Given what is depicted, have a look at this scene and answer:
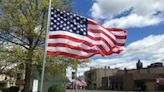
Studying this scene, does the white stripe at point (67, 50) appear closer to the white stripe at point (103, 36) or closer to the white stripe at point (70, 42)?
the white stripe at point (70, 42)

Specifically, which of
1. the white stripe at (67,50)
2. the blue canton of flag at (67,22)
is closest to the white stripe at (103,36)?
the blue canton of flag at (67,22)

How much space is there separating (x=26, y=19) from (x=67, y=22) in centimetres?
2173

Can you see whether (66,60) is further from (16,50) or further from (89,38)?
(89,38)

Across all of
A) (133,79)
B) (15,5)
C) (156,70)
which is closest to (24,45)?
(15,5)

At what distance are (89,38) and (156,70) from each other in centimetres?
11157

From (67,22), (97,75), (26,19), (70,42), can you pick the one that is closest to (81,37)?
(70,42)

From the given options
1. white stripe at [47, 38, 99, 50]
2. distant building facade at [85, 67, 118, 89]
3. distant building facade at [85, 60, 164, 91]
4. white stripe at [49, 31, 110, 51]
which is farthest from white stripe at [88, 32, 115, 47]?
distant building facade at [85, 67, 118, 89]

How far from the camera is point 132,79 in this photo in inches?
4208

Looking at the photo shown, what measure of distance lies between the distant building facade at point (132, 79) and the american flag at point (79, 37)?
83.0 meters

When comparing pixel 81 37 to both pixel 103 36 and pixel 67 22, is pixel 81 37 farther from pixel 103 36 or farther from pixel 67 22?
pixel 103 36

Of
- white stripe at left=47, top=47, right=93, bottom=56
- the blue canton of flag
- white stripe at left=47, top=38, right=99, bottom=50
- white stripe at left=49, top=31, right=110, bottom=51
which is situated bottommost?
white stripe at left=47, top=47, right=93, bottom=56

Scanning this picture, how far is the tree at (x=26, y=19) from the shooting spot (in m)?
34.5

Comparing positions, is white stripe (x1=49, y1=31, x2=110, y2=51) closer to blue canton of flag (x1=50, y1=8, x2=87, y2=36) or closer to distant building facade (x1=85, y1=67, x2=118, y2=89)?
blue canton of flag (x1=50, y1=8, x2=87, y2=36)

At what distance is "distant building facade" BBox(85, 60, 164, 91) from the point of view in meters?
101
